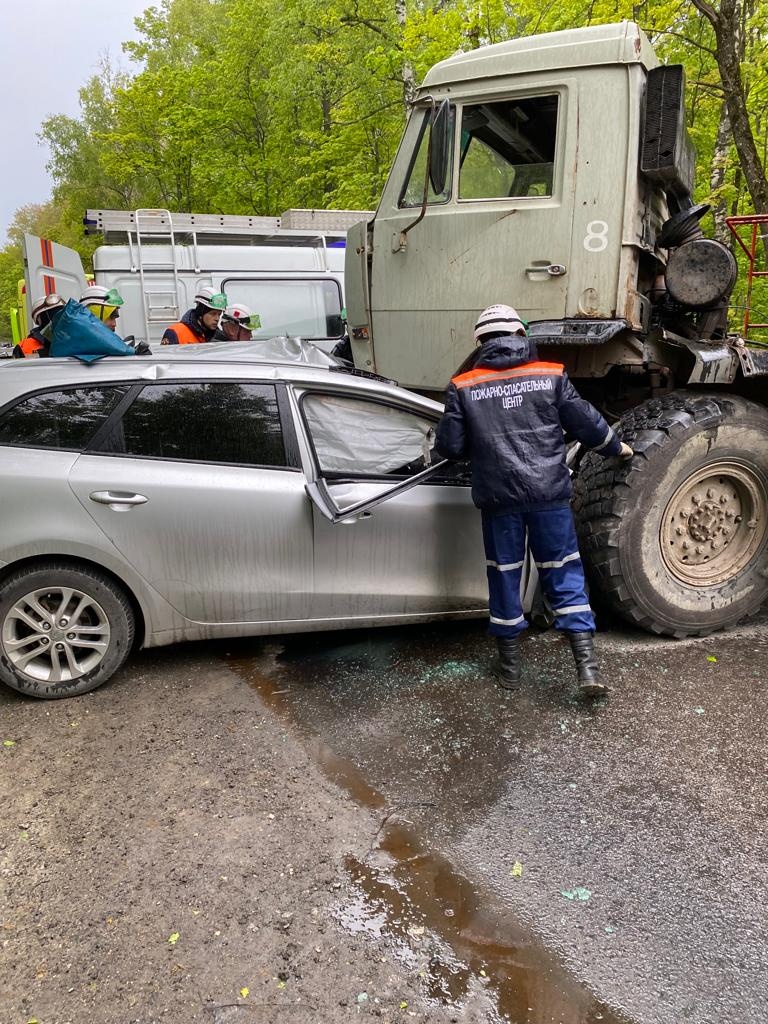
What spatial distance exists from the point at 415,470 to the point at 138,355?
1.60 m

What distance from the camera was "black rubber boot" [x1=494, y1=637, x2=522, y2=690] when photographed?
3611mm

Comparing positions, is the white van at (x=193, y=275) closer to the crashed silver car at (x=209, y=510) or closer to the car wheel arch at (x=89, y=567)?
the crashed silver car at (x=209, y=510)

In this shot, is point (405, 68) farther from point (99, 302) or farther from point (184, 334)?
point (99, 302)

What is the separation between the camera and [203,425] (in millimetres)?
3557

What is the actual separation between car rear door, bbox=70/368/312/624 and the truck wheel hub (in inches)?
83.1

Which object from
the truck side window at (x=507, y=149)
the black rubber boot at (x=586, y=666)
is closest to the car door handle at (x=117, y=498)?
the black rubber boot at (x=586, y=666)

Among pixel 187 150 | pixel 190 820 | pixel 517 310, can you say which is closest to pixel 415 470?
pixel 517 310

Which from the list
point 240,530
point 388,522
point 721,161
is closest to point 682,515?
point 388,522

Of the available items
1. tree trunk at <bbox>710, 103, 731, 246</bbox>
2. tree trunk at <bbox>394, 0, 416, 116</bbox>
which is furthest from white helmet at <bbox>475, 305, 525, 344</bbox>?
tree trunk at <bbox>394, 0, 416, 116</bbox>

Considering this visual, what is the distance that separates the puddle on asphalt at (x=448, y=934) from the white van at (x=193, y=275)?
6.78 metres

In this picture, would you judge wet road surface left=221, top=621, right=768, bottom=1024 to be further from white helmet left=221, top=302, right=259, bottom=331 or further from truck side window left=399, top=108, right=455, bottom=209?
white helmet left=221, top=302, right=259, bottom=331

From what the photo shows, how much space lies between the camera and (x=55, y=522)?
3270 millimetres

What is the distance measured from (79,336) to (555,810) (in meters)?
3.17

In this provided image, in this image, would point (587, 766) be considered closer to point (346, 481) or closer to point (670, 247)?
point (346, 481)
